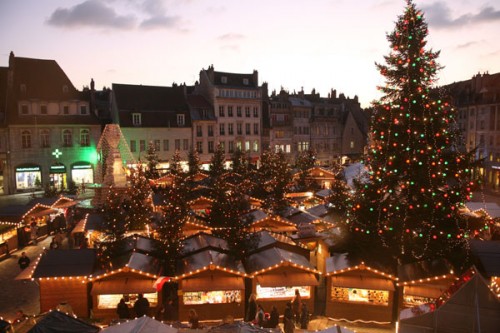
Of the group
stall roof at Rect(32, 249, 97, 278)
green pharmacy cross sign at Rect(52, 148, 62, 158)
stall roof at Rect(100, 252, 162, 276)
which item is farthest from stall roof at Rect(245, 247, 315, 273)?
green pharmacy cross sign at Rect(52, 148, 62, 158)

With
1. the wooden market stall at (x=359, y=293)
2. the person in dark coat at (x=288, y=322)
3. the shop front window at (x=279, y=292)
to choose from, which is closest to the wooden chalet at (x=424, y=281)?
the wooden market stall at (x=359, y=293)

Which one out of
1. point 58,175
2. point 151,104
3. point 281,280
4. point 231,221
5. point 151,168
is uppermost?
point 151,104

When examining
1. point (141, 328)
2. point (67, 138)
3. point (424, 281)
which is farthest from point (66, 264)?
point (67, 138)

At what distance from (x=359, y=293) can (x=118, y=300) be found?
7886 mm

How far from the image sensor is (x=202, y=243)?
51.5 ft

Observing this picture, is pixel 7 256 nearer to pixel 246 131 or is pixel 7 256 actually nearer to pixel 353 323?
pixel 353 323

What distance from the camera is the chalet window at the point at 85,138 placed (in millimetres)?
38750

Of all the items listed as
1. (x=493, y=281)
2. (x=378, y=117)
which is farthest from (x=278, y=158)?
(x=493, y=281)

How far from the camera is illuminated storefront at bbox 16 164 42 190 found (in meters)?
36.0

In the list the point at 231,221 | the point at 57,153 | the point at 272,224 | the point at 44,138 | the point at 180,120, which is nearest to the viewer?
the point at 231,221

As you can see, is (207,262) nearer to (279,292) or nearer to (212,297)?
(212,297)

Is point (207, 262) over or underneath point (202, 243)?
underneath

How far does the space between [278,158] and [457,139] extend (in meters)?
17.1

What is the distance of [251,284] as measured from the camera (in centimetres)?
1389
